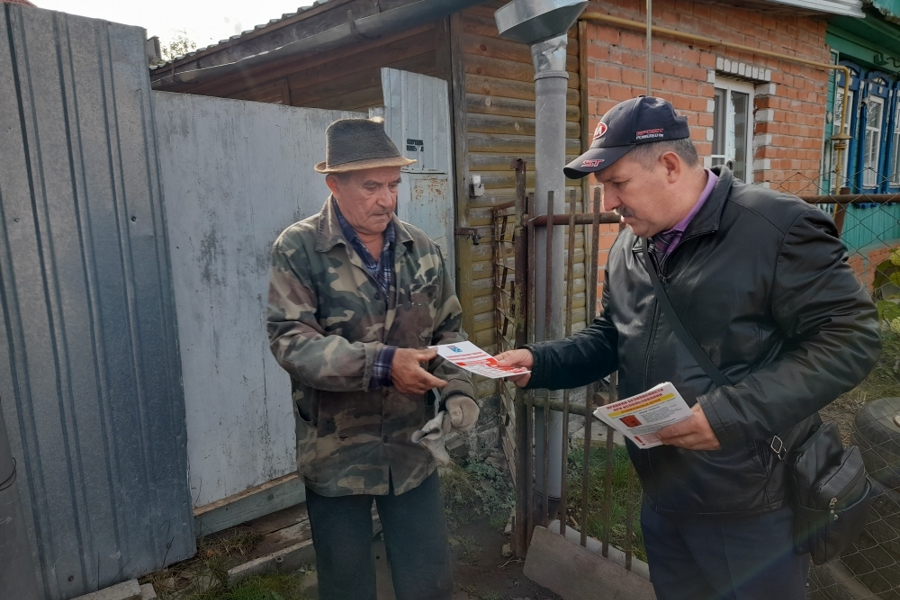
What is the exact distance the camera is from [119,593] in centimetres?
277

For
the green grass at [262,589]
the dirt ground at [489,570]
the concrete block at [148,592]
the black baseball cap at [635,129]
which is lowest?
the dirt ground at [489,570]

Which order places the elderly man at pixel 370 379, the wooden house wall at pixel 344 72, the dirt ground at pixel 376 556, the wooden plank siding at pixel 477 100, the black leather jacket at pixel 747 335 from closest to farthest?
1. the black leather jacket at pixel 747 335
2. the elderly man at pixel 370 379
3. the dirt ground at pixel 376 556
4. the wooden plank siding at pixel 477 100
5. the wooden house wall at pixel 344 72

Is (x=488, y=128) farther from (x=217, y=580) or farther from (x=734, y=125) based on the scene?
(x=734, y=125)

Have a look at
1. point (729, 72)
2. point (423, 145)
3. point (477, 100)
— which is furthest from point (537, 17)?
point (729, 72)

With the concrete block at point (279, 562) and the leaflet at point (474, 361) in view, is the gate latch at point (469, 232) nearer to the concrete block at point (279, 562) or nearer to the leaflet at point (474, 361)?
the leaflet at point (474, 361)

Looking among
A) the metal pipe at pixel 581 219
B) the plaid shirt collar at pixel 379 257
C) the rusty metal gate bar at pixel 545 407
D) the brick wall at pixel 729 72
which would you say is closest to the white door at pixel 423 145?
the rusty metal gate bar at pixel 545 407

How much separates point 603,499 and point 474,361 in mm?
2482

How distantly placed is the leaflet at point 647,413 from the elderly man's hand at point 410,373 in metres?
0.57

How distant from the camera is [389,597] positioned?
3117mm

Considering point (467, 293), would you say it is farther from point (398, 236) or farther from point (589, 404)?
point (398, 236)

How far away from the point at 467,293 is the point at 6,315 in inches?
114

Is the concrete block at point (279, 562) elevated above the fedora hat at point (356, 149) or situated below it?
below

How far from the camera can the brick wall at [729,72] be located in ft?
17.2

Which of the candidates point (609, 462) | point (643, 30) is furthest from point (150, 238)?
point (643, 30)
